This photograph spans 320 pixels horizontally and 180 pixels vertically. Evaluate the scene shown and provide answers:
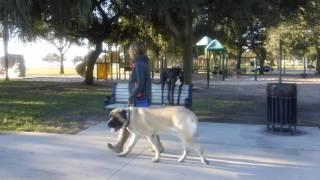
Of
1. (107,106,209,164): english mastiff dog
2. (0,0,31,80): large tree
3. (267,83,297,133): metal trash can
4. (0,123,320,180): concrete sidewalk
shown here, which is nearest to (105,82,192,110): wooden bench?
(0,123,320,180): concrete sidewalk

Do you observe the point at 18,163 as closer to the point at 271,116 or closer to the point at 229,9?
the point at 271,116

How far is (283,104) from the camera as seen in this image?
10.1m

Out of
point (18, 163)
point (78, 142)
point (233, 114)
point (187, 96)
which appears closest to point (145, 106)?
point (78, 142)

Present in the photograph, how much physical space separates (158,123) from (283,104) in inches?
128

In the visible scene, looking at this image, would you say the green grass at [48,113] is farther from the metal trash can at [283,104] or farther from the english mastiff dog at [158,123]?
the metal trash can at [283,104]

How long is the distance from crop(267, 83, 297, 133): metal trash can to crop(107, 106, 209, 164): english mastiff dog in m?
2.95

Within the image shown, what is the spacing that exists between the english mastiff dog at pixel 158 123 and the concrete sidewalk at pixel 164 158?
1.02ft

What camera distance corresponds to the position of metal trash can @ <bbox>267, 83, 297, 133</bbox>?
10094 millimetres

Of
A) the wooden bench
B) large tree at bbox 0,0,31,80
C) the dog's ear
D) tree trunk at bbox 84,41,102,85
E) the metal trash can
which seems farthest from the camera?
tree trunk at bbox 84,41,102,85

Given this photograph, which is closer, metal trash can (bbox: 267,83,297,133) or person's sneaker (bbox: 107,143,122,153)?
person's sneaker (bbox: 107,143,122,153)

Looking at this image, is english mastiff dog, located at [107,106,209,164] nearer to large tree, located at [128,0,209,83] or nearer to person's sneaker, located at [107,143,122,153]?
person's sneaker, located at [107,143,122,153]

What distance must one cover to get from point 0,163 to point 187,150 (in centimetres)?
255

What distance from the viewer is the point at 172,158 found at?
319 inches

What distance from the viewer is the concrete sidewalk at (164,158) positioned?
280 inches
